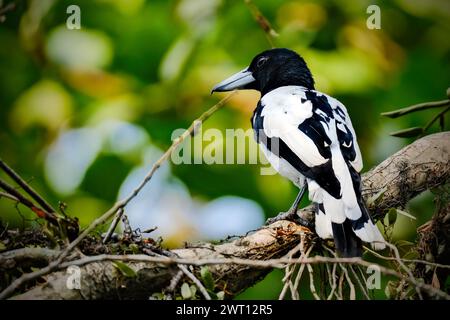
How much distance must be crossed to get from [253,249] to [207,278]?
38 centimetres

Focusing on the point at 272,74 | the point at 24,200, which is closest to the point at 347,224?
the point at 24,200

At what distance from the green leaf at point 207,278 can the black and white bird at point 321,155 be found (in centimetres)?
52

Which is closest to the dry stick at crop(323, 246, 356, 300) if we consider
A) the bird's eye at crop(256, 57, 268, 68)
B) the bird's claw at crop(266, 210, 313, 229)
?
the bird's claw at crop(266, 210, 313, 229)

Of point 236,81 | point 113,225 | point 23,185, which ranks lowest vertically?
point 113,225

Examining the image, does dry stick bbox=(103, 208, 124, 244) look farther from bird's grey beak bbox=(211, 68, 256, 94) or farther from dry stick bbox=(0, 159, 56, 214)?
bird's grey beak bbox=(211, 68, 256, 94)

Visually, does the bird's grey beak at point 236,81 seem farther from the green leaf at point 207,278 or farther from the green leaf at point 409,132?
the green leaf at point 207,278

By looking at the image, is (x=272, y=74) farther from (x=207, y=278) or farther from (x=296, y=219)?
(x=207, y=278)

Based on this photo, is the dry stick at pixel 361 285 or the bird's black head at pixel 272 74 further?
the bird's black head at pixel 272 74

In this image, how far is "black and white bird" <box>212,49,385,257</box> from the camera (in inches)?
102

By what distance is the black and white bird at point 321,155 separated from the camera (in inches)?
102

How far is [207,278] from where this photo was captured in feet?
7.53

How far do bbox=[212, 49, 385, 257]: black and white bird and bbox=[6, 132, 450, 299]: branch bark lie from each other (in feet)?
0.59

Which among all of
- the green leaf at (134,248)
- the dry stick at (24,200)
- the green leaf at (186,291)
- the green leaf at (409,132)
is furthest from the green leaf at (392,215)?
the dry stick at (24,200)
